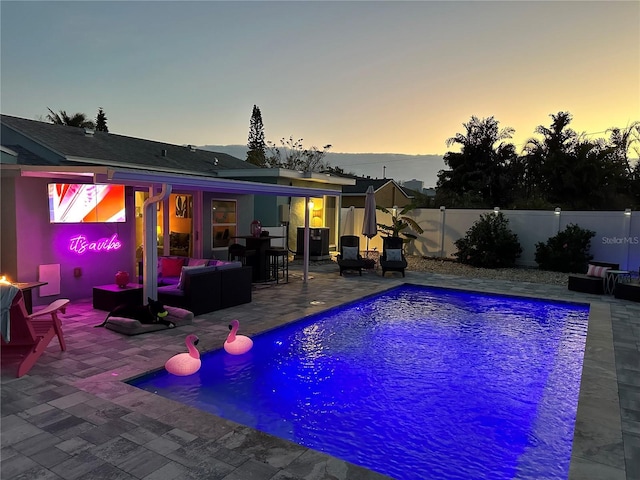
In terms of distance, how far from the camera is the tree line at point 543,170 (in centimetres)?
2288

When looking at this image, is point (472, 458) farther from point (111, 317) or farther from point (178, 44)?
point (178, 44)

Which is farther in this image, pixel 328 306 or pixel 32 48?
pixel 32 48

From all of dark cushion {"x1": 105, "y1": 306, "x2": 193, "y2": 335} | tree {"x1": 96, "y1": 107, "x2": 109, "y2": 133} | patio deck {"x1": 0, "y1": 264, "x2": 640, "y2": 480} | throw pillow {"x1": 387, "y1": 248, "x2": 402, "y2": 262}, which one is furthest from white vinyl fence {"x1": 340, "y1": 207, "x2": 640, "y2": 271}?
tree {"x1": 96, "y1": 107, "x2": 109, "y2": 133}

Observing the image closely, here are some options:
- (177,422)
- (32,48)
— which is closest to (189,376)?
(177,422)

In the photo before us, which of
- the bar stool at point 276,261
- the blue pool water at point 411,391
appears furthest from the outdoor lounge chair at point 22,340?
the bar stool at point 276,261

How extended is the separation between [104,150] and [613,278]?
46.4 feet

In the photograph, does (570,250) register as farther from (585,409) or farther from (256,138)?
(256,138)

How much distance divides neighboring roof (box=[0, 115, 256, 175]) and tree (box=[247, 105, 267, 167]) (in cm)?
3063

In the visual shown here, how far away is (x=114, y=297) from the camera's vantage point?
7.42 meters

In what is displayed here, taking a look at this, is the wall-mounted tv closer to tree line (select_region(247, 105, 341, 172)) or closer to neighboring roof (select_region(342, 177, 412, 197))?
neighboring roof (select_region(342, 177, 412, 197))

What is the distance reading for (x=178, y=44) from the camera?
A: 13.6 metres

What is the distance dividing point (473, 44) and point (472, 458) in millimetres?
12742

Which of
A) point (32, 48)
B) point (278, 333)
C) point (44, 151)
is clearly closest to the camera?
point (278, 333)

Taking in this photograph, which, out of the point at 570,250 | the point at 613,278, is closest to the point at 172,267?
the point at 613,278
